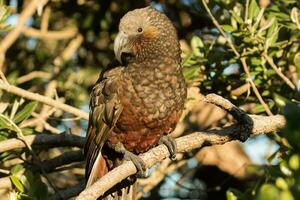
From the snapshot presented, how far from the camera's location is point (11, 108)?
502cm

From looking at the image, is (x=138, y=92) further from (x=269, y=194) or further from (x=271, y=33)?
(x=269, y=194)

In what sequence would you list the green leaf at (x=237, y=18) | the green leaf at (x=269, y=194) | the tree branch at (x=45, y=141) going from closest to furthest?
the green leaf at (x=269, y=194), the tree branch at (x=45, y=141), the green leaf at (x=237, y=18)

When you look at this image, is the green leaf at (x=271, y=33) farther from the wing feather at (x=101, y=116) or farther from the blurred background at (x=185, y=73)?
the wing feather at (x=101, y=116)

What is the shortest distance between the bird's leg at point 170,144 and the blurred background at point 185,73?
1.55 ft

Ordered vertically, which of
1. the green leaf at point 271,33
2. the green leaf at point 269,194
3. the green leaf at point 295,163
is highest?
the green leaf at point 295,163

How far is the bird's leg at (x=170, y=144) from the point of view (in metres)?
4.18

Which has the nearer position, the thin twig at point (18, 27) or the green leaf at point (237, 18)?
the green leaf at point (237, 18)

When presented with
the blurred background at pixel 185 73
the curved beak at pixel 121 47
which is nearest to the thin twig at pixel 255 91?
the blurred background at pixel 185 73

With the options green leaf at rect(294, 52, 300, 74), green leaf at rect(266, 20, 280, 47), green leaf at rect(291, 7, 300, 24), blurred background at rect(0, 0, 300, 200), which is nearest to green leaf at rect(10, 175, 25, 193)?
blurred background at rect(0, 0, 300, 200)

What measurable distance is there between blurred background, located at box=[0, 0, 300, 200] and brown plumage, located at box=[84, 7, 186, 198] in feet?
1.17

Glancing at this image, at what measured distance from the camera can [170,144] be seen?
4320 millimetres

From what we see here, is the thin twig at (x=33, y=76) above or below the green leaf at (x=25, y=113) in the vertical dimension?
below

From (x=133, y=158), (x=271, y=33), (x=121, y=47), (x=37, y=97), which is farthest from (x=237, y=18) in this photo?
(x=37, y=97)

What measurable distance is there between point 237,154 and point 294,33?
5.22ft
